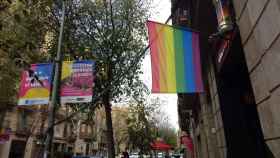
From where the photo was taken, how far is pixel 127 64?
1838cm

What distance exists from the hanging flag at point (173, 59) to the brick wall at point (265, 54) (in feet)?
5.77

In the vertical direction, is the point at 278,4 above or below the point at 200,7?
below

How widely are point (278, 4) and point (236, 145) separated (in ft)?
14.5

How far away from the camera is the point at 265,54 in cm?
374

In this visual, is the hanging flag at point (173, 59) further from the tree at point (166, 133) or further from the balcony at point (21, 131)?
the tree at point (166, 133)

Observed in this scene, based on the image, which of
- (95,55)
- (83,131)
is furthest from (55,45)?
(83,131)

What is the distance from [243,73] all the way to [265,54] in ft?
11.7

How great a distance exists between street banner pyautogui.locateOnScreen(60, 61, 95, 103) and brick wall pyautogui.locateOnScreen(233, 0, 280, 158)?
5135mm

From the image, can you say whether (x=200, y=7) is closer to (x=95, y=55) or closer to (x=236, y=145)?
(x=236, y=145)

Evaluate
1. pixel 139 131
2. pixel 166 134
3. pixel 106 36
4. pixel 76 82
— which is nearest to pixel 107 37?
pixel 106 36

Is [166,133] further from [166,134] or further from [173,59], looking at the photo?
[173,59]

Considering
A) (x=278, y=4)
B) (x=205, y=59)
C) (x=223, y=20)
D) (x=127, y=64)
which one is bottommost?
(x=278, y=4)

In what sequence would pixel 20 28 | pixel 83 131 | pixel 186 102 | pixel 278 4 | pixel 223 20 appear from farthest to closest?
pixel 83 131 < pixel 186 102 < pixel 20 28 < pixel 223 20 < pixel 278 4

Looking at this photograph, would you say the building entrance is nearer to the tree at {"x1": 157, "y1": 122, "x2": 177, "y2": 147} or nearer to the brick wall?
the brick wall
